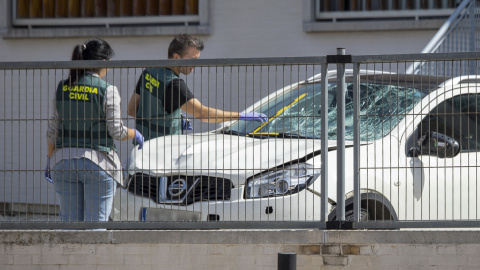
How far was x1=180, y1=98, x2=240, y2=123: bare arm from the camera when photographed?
6.77 metres

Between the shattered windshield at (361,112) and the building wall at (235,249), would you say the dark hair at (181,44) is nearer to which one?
the shattered windshield at (361,112)

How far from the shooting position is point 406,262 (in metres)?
6.52

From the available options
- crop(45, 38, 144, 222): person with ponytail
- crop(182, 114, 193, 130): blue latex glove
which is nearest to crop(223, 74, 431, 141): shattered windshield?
crop(182, 114, 193, 130): blue latex glove

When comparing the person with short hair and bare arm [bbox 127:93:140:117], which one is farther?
bare arm [bbox 127:93:140:117]

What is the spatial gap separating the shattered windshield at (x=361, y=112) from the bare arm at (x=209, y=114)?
162 mm

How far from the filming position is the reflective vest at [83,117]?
6770 millimetres

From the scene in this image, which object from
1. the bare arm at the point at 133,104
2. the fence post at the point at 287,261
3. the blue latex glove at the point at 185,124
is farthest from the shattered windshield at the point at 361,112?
the fence post at the point at 287,261

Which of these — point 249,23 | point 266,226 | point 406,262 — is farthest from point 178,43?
point 249,23

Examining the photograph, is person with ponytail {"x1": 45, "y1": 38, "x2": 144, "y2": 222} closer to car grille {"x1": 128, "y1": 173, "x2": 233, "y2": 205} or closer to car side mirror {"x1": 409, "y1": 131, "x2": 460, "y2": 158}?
car grille {"x1": 128, "y1": 173, "x2": 233, "y2": 205}

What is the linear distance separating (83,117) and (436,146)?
2.51 metres

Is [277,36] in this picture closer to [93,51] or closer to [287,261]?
[93,51]

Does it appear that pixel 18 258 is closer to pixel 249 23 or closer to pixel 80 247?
pixel 80 247

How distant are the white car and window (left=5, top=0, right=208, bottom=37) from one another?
6.22 metres

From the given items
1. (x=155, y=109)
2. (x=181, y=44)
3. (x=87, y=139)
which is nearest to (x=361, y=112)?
(x=155, y=109)
